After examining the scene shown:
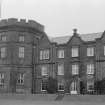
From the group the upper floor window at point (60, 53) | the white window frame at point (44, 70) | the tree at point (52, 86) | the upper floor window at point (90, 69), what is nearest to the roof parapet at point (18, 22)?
the upper floor window at point (60, 53)

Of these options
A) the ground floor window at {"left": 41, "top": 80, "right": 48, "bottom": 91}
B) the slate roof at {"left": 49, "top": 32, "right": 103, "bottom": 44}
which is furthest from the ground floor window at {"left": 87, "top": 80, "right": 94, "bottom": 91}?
the ground floor window at {"left": 41, "top": 80, "right": 48, "bottom": 91}

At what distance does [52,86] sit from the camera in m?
49.1

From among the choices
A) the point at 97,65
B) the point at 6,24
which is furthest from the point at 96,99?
the point at 6,24

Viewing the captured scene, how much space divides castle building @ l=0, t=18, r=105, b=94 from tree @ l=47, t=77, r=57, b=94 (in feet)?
1.91

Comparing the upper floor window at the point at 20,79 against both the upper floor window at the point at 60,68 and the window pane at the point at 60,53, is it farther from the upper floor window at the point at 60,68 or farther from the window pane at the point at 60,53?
the window pane at the point at 60,53

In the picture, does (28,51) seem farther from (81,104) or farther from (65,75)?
(81,104)

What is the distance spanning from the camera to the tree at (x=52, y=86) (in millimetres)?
48906

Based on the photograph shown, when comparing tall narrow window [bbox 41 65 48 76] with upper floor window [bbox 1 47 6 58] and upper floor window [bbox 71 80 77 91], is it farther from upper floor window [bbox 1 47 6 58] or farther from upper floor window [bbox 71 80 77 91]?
upper floor window [bbox 1 47 6 58]

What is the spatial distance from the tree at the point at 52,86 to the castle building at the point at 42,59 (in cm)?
58

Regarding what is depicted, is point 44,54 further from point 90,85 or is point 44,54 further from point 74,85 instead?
point 90,85

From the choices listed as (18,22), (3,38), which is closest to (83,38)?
(18,22)

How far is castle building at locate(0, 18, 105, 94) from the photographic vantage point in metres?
47.2

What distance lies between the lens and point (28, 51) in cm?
5178

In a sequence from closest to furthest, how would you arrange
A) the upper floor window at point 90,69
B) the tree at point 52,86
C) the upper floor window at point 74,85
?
the upper floor window at point 90,69
the upper floor window at point 74,85
the tree at point 52,86
